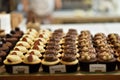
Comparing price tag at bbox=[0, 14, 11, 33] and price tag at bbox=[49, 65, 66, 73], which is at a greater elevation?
price tag at bbox=[0, 14, 11, 33]

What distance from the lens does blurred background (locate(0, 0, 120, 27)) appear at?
179 inches

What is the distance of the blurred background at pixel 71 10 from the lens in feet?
14.9

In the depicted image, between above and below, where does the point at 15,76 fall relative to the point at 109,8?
below

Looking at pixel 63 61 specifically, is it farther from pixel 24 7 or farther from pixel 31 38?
pixel 24 7

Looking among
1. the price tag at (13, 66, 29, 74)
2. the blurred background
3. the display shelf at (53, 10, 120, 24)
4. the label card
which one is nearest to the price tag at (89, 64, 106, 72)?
the label card

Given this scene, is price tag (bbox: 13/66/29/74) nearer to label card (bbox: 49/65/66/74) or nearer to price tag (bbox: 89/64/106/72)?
label card (bbox: 49/65/66/74)

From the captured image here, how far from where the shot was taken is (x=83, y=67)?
1542 mm

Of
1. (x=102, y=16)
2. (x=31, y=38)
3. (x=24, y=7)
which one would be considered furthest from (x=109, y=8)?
(x=31, y=38)

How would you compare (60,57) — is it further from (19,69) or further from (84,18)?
(84,18)

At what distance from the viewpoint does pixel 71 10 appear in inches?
214

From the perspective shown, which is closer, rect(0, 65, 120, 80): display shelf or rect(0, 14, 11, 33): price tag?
rect(0, 65, 120, 80): display shelf

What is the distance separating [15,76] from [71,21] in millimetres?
3500

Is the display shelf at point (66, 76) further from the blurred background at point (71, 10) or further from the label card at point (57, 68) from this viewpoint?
the blurred background at point (71, 10)

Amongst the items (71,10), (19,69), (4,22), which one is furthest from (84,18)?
(19,69)
